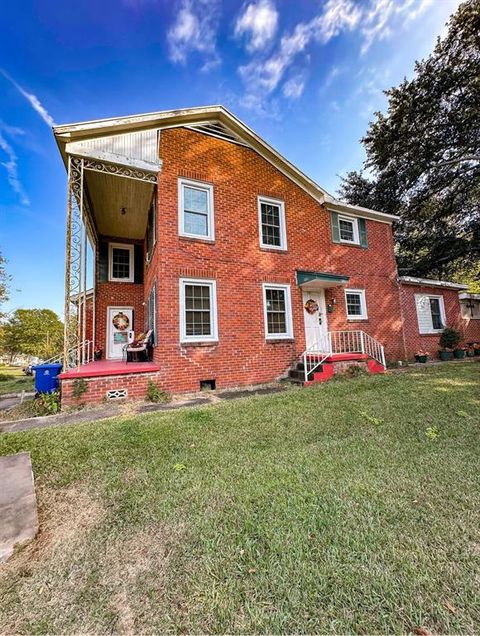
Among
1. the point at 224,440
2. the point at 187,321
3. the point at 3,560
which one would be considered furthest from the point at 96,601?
the point at 187,321

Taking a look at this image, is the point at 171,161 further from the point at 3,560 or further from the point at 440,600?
the point at 440,600

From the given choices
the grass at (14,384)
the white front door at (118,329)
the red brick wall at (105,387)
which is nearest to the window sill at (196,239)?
the red brick wall at (105,387)

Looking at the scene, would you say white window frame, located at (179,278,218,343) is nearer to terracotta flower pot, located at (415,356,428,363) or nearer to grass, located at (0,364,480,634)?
grass, located at (0,364,480,634)

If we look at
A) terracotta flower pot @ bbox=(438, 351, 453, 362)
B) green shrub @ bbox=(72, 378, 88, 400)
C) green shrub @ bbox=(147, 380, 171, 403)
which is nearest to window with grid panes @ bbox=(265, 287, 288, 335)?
green shrub @ bbox=(147, 380, 171, 403)

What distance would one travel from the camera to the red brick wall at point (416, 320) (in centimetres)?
1159

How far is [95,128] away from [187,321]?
18.5 feet

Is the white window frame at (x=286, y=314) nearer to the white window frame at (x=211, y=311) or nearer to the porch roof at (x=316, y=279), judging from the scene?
the porch roof at (x=316, y=279)

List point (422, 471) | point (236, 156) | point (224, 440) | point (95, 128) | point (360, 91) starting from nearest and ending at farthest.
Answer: point (422, 471) → point (224, 440) → point (95, 128) → point (236, 156) → point (360, 91)

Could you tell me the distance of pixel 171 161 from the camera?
786 cm

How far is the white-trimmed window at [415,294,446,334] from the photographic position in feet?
39.7

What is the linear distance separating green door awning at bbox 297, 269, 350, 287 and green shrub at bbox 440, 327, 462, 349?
6.36 meters

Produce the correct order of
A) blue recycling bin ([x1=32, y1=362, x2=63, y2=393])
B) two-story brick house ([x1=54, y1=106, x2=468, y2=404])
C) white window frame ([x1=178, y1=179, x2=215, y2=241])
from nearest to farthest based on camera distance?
blue recycling bin ([x1=32, y1=362, x2=63, y2=393]) < two-story brick house ([x1=54, y1=106, x2=468, y2=404]) < white window frame ([x1=178, y1=179, x2=215, y2=241])

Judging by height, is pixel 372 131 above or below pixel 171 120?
above

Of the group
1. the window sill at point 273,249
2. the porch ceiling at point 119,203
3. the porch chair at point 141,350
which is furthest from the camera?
the window sill at point 273,249
